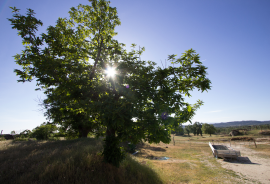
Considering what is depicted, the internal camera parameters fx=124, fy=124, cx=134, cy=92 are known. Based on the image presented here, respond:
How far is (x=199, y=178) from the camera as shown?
10.1 m

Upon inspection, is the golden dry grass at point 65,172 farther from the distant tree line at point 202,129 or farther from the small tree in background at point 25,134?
the distant tree line at point 202,129

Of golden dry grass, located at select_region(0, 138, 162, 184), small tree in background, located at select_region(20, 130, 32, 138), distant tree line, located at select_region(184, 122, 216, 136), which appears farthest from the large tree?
distant tree line, located at select_region(184, 122, 216, 136)

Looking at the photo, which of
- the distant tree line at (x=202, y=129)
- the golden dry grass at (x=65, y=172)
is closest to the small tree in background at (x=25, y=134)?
the golden dry grass at (x=65, y=172)

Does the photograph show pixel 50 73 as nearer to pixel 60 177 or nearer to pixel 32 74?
pixel 32 74

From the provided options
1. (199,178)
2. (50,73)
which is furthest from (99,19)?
(199,178)

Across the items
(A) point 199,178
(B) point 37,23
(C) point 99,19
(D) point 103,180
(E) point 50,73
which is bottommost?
(A) point 199,178

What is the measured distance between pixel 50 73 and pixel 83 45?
429 centimetres

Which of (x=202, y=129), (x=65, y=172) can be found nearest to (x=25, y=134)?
(x=65, y=172)

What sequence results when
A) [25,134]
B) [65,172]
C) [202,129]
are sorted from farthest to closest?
1. [202,129]
2. [25,134]
3. [65,172]

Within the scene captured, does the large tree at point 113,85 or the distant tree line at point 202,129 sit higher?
the large tree at point 113,85

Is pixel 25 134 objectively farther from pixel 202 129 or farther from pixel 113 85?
pixel 202 129

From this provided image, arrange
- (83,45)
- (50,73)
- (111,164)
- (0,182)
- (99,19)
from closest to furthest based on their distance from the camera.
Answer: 1. (0,182)
2. (50,73)
3. (111,164)
4. (99,19)
5. (83,45)

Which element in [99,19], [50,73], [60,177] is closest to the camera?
[60,177]

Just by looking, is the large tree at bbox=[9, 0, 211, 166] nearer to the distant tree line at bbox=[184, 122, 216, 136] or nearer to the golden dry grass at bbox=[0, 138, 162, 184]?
the golden dry grass at bbox=[0, 138, 162, 184]
